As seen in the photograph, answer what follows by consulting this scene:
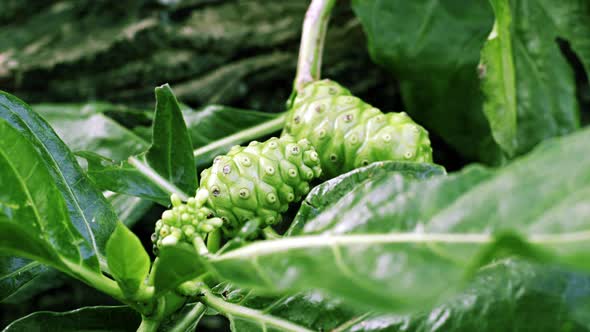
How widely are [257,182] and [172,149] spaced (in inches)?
9.2

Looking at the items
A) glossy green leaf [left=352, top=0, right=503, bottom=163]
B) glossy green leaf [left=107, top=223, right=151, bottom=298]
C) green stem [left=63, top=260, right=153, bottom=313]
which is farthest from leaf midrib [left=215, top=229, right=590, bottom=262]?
glossy green leaf [left=352, top=0, right=503, bottom=163]

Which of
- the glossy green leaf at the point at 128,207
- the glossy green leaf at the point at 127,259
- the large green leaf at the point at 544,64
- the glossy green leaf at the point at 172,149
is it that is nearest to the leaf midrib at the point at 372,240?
the glossy green leaf at the point at 127,259

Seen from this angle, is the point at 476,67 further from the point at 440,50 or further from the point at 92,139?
the point at 92,139

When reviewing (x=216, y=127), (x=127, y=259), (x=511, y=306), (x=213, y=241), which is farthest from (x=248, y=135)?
(x=511, y=306)

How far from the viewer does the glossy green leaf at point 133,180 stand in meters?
1.24

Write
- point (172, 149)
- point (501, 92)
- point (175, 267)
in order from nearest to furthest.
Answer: point (175, 267)
point (172, 149)
point (501, 92)

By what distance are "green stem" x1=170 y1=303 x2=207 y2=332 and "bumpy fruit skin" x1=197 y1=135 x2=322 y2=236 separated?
0.50 ft

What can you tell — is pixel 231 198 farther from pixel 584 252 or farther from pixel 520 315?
pixel 584 252

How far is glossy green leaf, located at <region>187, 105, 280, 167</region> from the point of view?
5.35ft

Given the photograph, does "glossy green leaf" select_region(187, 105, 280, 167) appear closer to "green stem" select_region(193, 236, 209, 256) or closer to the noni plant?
the noni plant

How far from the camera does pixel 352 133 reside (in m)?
1.24

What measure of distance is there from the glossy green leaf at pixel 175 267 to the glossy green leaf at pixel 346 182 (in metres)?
0.26

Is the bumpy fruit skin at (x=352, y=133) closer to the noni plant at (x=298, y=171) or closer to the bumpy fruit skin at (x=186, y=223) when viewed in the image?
the noni plant at (x=298, y=171)

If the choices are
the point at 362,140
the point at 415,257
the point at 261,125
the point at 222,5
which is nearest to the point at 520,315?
the point at 415,257
